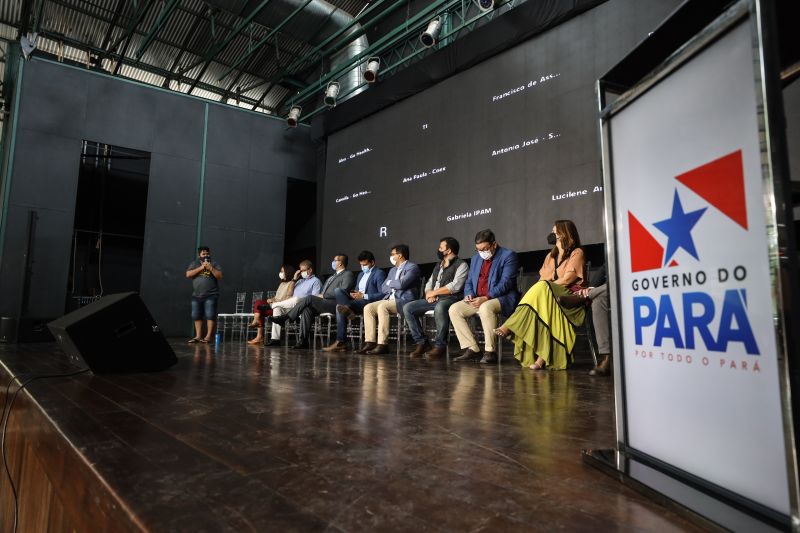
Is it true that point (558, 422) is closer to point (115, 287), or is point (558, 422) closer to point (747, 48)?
point (747, 48)

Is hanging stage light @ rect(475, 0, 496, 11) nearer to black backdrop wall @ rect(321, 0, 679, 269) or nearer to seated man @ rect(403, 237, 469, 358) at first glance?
black backdrop wall @ rect(321, 0, 679, 269)

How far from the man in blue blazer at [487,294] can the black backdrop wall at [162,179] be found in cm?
523

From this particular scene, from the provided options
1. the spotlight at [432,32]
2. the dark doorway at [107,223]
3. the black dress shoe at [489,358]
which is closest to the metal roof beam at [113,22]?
the dark doorway at [107,223]

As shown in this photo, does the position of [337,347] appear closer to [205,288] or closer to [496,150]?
[205,288]

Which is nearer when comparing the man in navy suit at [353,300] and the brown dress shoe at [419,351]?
the brown dress shoe at [419,351]

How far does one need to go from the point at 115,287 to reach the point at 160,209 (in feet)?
8.10

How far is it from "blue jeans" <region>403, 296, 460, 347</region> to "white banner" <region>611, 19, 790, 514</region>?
3094 mm

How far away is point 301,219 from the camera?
10.2m

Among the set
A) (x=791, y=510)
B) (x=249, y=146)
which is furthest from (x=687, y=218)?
(x=249, y=146)

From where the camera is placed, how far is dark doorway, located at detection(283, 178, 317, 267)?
9719 millimetres

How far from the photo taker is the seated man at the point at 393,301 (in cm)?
438

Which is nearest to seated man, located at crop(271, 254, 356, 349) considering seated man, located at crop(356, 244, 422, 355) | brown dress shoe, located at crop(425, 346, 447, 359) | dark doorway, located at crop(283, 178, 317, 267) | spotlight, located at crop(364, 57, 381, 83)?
seated man, located at crop(356, 244, 422, 355)

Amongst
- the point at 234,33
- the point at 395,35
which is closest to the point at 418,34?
the point at 395,35

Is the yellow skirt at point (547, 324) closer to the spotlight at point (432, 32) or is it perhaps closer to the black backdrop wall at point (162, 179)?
the spotlight at point (432, 32)
